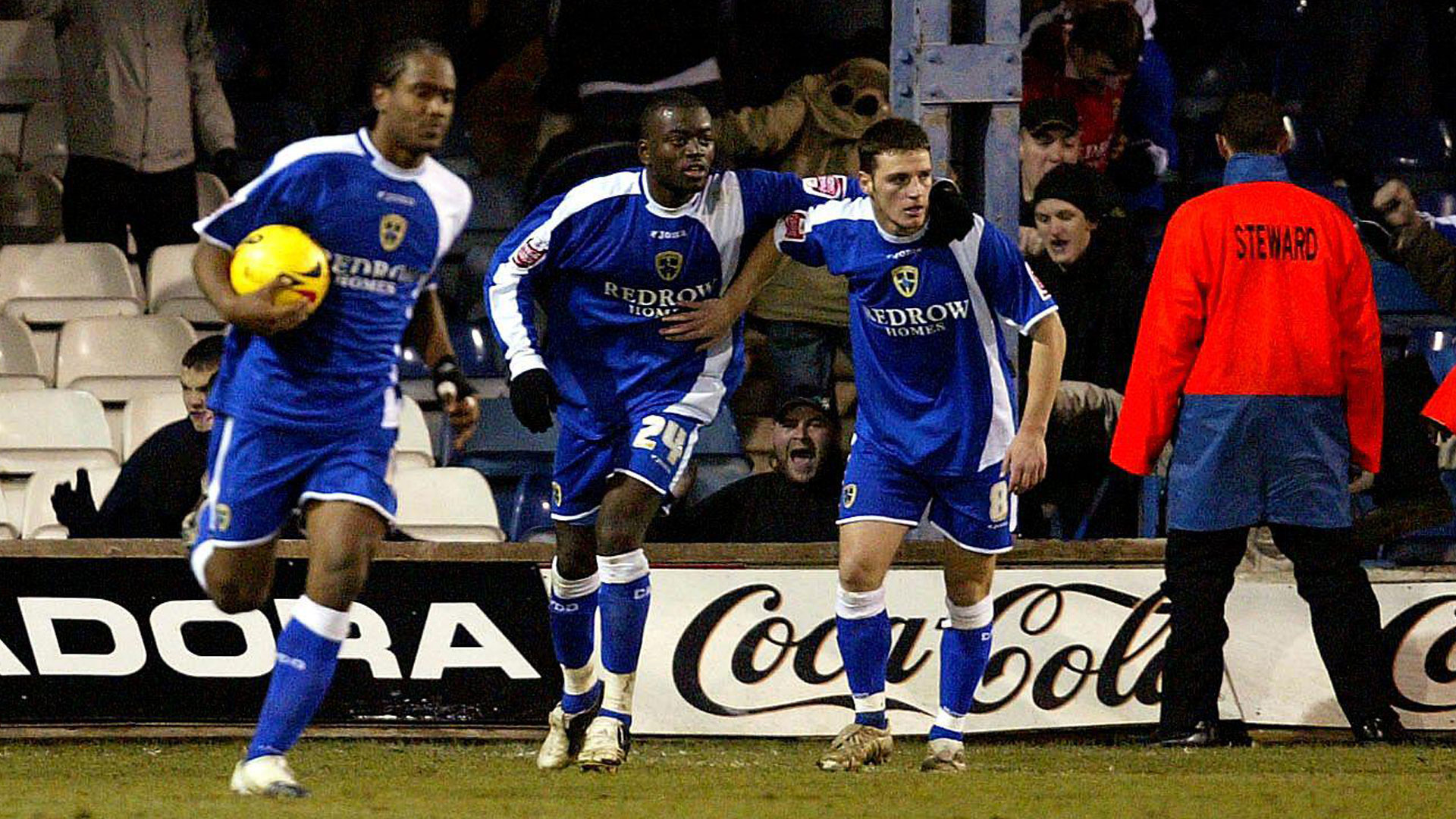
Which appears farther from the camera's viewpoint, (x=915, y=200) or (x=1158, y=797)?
(x=915, y=200)

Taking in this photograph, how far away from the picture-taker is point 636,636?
23.6 ft

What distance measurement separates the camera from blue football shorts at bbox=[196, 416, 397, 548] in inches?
231

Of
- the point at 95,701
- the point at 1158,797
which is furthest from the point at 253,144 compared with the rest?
the point at 1158,797

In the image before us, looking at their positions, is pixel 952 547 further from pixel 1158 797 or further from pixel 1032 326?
pixel 1158 797

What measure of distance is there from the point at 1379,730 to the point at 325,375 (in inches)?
169

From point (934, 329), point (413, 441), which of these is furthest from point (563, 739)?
point (413, 441)

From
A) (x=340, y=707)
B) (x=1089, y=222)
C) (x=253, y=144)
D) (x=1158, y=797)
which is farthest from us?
(x=253, y=144)

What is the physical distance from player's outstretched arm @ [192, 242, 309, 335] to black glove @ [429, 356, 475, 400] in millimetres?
551

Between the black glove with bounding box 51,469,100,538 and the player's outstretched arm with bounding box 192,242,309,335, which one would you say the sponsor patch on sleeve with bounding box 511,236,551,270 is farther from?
the black glove with bounding box 51,469,100,538

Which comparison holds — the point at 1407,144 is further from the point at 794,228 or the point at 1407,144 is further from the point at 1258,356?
the point at 794,228

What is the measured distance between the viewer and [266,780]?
5.68 meters

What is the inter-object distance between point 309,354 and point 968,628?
8.31 ft

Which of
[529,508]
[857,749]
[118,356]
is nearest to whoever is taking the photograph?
[857,749]

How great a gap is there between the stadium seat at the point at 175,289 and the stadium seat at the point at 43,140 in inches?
43.6
